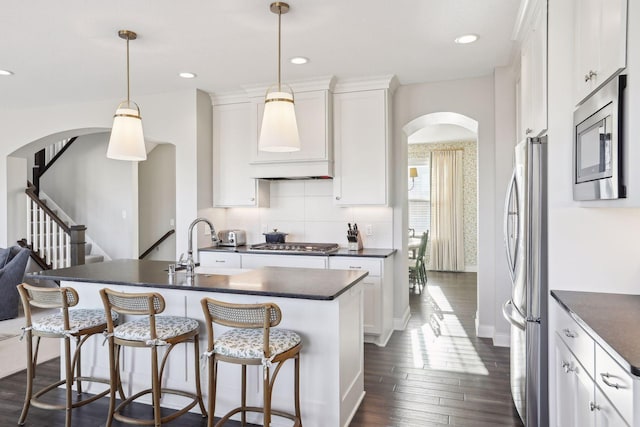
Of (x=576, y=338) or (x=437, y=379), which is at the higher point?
(x=576, y=338)

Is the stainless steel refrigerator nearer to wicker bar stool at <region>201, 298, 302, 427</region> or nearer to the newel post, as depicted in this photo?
wicker bar stool at <region>201, 298, 302, 427</region>

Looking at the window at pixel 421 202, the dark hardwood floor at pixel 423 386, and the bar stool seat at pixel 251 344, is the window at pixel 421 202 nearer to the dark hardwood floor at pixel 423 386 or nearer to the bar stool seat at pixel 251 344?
the dark hardwood floor at pixel 423 386

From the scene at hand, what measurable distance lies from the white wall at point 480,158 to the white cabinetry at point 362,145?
0.99ft

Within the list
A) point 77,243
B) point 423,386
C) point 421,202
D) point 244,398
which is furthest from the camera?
point 421,202

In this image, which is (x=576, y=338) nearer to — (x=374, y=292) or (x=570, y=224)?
(x=570, y=224)

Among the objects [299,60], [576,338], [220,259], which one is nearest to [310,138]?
[299,60]

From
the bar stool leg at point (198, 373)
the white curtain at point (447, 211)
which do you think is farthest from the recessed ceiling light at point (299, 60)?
the white curtain at point (447, 211)

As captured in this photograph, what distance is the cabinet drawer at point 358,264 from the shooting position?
13.1 feet

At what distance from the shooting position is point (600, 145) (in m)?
1.68

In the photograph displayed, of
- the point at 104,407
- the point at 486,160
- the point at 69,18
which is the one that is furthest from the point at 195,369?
the point at 486,160

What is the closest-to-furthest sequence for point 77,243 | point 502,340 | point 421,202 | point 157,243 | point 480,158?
point 502,340 < point 480,158 < point 77,243 < point 157,243 < point 421,202

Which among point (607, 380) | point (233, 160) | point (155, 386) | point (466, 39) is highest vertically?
point (466, 39)

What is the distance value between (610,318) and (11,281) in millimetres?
5730

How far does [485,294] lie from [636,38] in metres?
3.11
